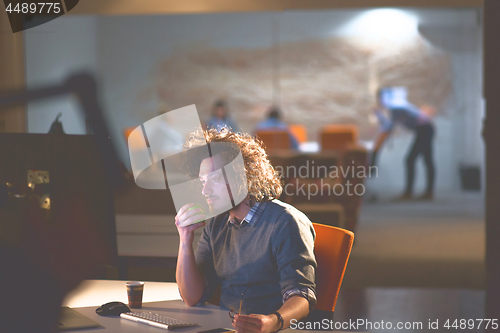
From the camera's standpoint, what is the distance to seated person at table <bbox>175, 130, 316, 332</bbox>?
1.47 metres

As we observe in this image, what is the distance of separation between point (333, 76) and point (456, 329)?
8.43ft

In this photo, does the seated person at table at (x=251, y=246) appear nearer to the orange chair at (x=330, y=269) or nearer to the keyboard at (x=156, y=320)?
the orange chair at (x=330, y=269)

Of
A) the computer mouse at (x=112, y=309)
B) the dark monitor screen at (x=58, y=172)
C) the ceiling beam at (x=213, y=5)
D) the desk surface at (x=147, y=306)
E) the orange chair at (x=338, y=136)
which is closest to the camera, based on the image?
the dark monitor screen at (x=58, y=172)

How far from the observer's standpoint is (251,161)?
164cm

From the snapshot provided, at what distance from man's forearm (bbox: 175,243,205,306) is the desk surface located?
0.11 feet

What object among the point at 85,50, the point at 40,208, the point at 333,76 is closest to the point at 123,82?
the point at 85,50

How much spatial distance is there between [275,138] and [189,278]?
11.0 ft

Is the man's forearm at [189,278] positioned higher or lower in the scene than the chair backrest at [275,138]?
lower

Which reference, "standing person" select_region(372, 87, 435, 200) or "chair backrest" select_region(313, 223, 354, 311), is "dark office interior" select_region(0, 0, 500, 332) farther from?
"chair backrest" select_region(313, 223, 354, 311)

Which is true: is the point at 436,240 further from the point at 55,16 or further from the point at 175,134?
the point at 55,16

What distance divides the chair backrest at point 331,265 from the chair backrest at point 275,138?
3146 millimetres

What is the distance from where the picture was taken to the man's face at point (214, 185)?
155 cm

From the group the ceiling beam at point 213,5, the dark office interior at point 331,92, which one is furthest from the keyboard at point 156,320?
the ceiling beam at point 213,5

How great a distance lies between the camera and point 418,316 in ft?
10.9
